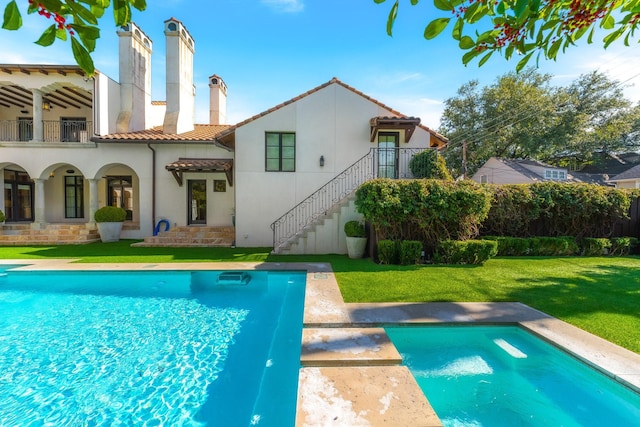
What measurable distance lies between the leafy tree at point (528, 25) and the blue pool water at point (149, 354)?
3744 mm

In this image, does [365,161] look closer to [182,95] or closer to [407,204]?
[407,204]

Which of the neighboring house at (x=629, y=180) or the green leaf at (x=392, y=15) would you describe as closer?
the green leaf at (x=392, y=15)

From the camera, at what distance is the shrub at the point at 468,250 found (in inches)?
357

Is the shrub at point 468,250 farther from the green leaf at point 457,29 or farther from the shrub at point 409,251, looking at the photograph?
the green leaf at point 457,29

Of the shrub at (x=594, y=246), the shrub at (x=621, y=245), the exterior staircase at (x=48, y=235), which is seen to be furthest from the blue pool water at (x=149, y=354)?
the shrub at (x=621, y=245)

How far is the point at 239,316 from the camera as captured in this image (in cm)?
588

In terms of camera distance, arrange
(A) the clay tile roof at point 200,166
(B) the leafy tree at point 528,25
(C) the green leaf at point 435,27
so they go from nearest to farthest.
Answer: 1. (C) the green leaf at point 435,27
2. (B) the leafy tree at point 528,25
3. (A) the clay tile roof at point 200,166

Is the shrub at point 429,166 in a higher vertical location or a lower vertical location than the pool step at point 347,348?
higher

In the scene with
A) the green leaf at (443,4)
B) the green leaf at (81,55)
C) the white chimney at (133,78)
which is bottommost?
the green leaf at (81,55)

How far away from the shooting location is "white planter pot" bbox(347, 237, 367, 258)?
1016cm

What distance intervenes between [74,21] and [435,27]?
77.2 inches

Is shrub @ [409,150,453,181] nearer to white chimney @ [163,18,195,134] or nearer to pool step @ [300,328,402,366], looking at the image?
pool step @ [300,328,402,366]

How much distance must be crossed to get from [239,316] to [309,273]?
97.7 inches

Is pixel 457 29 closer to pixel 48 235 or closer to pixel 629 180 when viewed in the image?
pixel 48 235
